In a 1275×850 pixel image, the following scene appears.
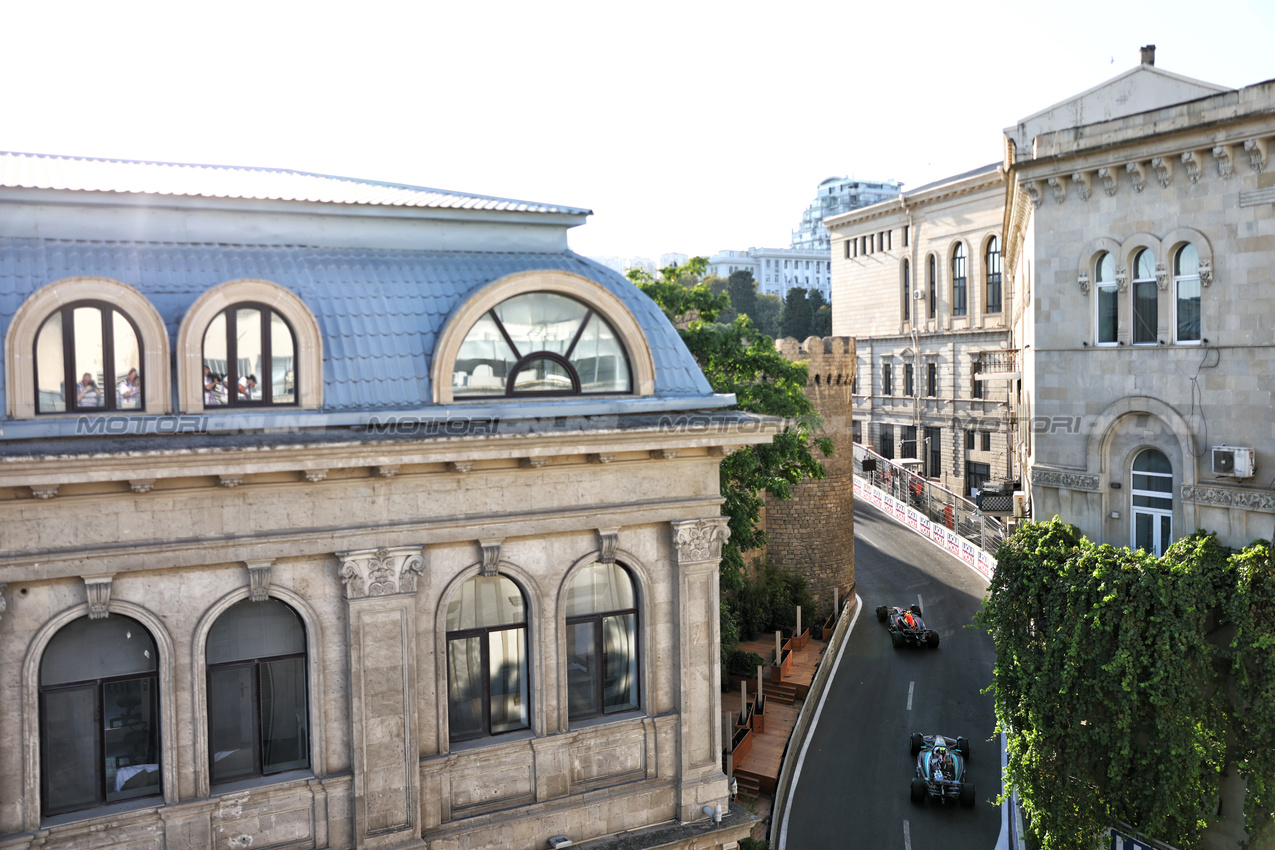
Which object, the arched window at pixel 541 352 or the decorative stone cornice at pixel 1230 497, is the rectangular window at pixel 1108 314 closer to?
the decorative stone cornice at pixel 1230 497

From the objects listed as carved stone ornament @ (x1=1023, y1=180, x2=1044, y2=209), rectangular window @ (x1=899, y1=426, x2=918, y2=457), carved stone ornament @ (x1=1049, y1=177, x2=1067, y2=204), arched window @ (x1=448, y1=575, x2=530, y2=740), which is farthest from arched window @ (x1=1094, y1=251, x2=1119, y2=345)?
rectangular window @ (x1=899, y1=426, x2=918, y2=457)

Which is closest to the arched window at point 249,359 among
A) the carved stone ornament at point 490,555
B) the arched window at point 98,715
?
the arched window at point 98,715

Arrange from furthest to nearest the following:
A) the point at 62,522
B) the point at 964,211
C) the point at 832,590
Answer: the point at 964,211 < the point at 832,590 < the point at 62,522

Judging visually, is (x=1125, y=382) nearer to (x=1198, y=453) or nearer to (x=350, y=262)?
(x=1198, y=453)

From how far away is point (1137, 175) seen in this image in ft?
65.9

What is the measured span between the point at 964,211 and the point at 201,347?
56.7 meters

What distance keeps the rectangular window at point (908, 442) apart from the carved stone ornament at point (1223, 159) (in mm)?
47333

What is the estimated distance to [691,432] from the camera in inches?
564

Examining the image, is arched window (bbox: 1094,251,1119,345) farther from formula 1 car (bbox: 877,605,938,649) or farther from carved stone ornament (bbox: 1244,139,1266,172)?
formula 1 car (bbox: 877,605,938,649)

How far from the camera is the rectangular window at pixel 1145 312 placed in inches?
802

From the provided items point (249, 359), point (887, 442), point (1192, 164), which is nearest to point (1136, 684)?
point (1192, 164)

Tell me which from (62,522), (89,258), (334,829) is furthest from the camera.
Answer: (334,829)

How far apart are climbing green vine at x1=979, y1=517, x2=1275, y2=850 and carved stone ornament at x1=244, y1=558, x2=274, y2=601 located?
14556mm

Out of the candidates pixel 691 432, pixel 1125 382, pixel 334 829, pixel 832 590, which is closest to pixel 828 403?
pixel 832 590
